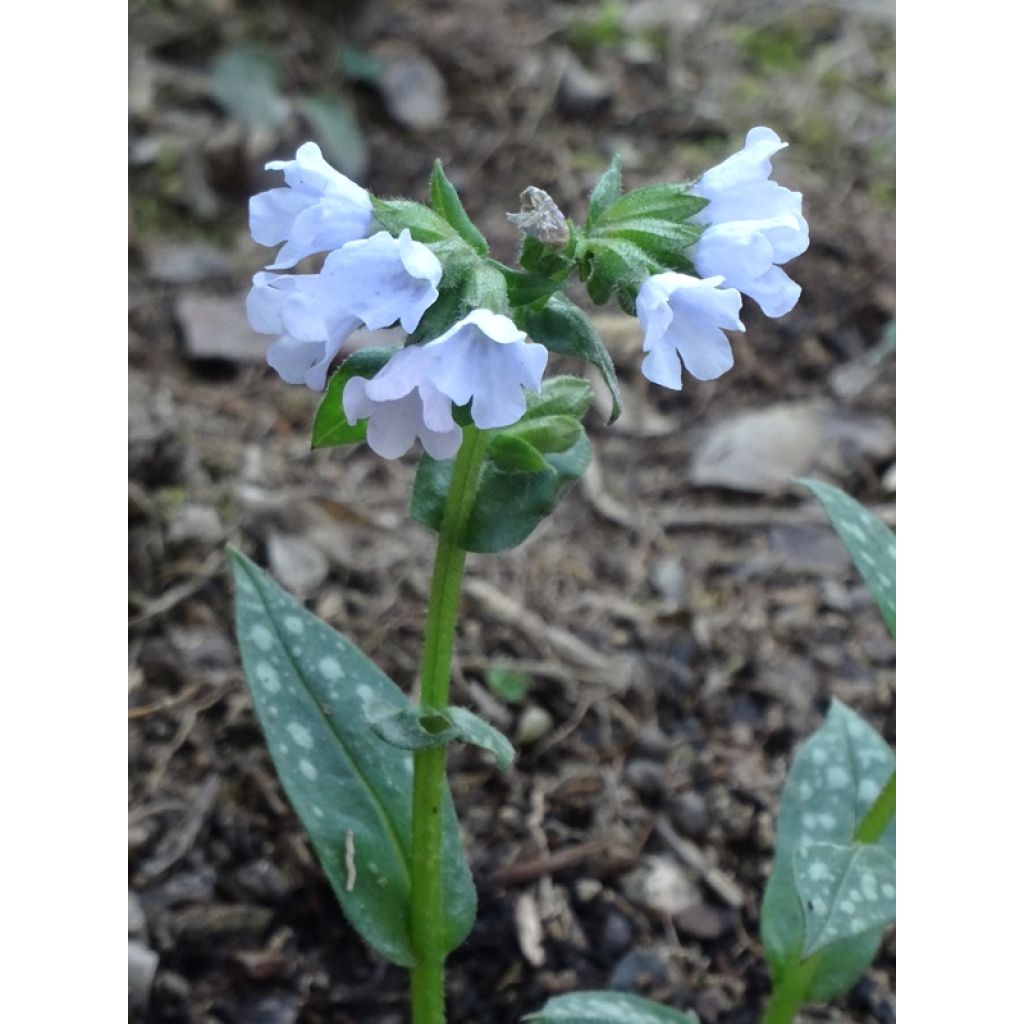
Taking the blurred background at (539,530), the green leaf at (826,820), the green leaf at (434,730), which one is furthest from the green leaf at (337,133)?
the green leaf at (434,730)

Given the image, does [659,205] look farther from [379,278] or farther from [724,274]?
[379,278]

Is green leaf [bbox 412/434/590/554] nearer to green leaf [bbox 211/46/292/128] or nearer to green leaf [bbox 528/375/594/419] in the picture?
green leaf [bbox 528/375/594/419]

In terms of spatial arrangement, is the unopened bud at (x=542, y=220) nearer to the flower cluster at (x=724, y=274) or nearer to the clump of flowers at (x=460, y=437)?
the clump of flowers at (x=460, y=437)

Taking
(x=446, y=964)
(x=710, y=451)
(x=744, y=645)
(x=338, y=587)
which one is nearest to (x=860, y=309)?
(x=710, y=451)

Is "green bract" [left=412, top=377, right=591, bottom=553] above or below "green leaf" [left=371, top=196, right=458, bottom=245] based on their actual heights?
below

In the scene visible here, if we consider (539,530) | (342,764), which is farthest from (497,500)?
(539,530)

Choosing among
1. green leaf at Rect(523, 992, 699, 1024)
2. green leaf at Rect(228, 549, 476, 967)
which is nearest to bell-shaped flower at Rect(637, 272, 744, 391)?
green leaf at Rect(228, 549, 476, 967)
